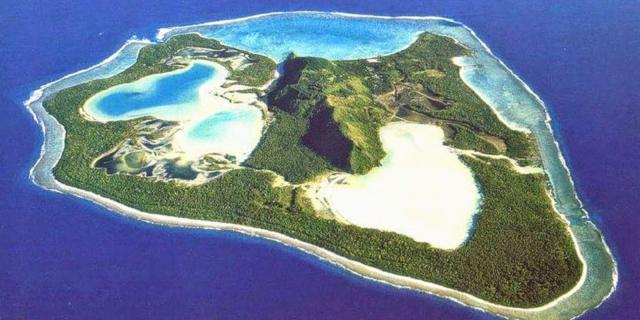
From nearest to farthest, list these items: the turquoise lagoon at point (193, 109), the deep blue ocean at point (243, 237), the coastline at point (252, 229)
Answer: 1. the coastline at point (252, 229)
2. the deep blue ocean at point (243, 237)
3. the turquoise lagoon at point (193, 109)

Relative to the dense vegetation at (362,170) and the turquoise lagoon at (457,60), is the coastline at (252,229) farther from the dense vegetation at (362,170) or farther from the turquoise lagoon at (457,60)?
the turquoise lagoon at (457,60)

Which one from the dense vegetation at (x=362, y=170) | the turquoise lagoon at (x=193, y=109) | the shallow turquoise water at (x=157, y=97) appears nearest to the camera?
the dense vegetation at (x=362, y=170)

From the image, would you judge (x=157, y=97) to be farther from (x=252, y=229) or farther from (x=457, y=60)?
(x=457, y=60)

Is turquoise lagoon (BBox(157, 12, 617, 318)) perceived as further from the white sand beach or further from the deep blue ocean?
the white sand beach

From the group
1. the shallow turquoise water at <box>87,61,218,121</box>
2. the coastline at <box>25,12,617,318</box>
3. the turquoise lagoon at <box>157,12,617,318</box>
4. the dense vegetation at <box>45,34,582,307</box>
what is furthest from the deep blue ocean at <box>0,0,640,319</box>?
the shallow turquoise water at <box>87,61,218,121</box>

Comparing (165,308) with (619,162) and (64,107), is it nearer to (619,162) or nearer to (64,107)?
(64,107)

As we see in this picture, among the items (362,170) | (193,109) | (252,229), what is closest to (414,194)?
(362,170)

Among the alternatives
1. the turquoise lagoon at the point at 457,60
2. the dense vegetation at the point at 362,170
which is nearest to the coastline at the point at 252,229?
the dense vegetation at the point at 362,170
